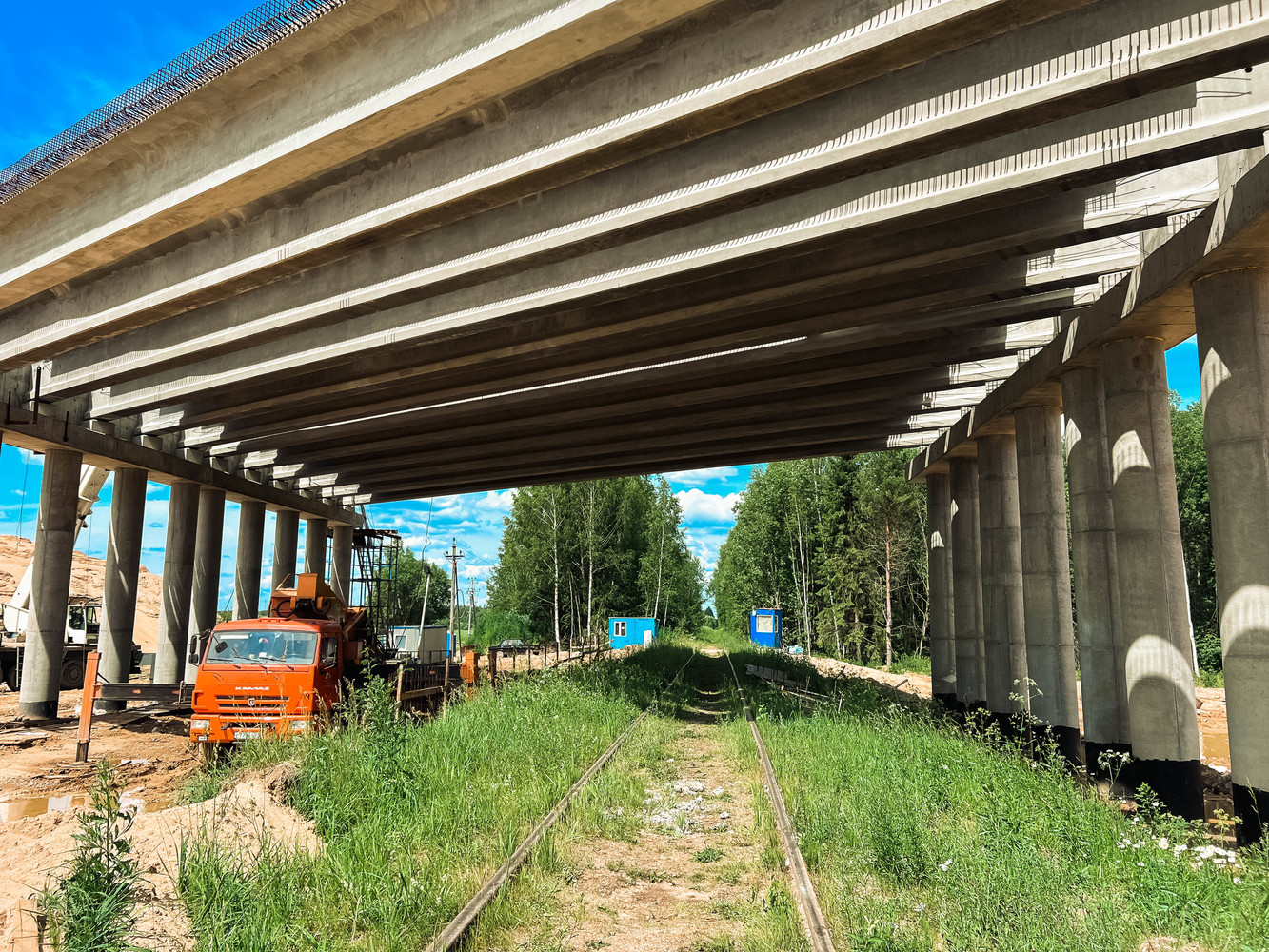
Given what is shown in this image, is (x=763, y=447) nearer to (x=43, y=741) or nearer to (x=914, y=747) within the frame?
(x=914, y=747)

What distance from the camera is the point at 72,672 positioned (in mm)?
24500

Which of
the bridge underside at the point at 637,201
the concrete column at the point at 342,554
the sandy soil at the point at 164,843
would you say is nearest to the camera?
the sandy soil at the point at 164,843

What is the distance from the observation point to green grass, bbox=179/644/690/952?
538 centimetres

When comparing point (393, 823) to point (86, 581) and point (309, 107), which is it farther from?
point (86, 581)

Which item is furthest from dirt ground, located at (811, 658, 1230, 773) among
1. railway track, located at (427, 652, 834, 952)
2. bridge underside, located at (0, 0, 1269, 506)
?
railway track, located at (427, 652, 834, 952)

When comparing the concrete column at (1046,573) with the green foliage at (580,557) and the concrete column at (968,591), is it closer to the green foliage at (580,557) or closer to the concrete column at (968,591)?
the concrete column at (968,591)

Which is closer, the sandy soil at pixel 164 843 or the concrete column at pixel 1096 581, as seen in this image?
the sandy soil at pixel 164 843

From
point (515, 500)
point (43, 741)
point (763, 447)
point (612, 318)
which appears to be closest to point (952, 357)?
point (612, 318)

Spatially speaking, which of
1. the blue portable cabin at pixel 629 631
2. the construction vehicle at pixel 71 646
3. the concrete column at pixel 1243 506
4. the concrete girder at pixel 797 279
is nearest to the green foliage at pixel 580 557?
the blue portable cabin at pixel 629 631

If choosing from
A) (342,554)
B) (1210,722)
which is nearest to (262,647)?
(342,554)

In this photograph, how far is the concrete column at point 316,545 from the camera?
102 ft

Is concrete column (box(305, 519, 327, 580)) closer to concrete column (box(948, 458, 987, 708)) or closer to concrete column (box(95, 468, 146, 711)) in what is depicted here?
concrete column (box(95, 468, 146, 711))

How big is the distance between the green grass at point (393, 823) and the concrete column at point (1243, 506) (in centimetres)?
676

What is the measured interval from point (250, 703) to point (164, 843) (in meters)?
5.10
